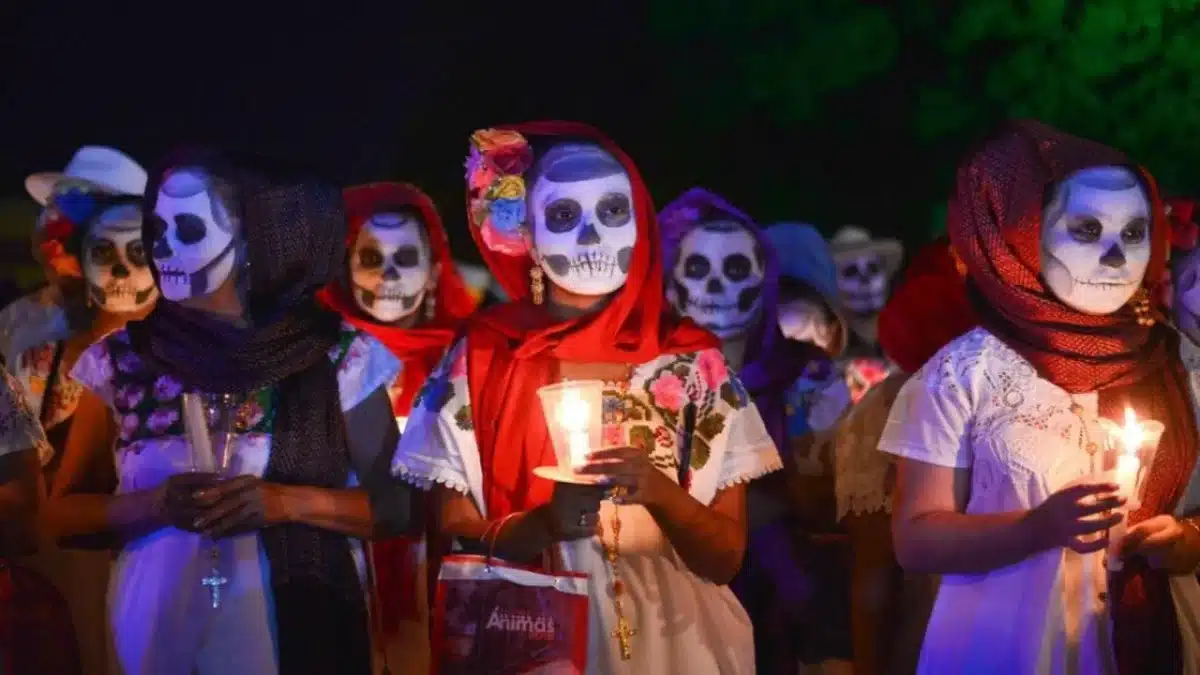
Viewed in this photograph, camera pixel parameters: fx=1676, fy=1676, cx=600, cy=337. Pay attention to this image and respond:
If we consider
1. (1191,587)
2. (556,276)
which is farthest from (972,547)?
(556,276)

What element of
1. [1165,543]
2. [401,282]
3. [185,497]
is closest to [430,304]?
[401,282]

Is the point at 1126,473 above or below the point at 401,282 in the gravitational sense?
below

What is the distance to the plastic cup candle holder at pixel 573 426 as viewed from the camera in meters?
3.91

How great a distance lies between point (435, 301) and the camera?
23.0 feet

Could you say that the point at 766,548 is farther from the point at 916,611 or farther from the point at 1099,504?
the point at 1099,504

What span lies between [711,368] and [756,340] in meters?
1.91

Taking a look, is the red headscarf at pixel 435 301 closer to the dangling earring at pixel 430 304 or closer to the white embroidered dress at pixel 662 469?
the dangling earring at pixel 430 304

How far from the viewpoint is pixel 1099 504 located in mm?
3627

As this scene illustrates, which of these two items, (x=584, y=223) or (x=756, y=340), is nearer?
(x=584, y=223)

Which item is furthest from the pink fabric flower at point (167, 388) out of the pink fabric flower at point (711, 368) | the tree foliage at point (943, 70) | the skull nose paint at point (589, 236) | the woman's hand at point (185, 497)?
the tree foliage at point (943, 70)

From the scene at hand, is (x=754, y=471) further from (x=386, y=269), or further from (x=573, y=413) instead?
(x=386, y=269)

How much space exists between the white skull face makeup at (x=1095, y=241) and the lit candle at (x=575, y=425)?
48.5 inches

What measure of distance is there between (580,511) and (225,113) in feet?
30.6

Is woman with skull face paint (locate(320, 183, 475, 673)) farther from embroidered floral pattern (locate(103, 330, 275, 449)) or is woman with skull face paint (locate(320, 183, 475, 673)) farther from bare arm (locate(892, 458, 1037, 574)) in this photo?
bare arm (locate(892, 458, 1037, 574))
